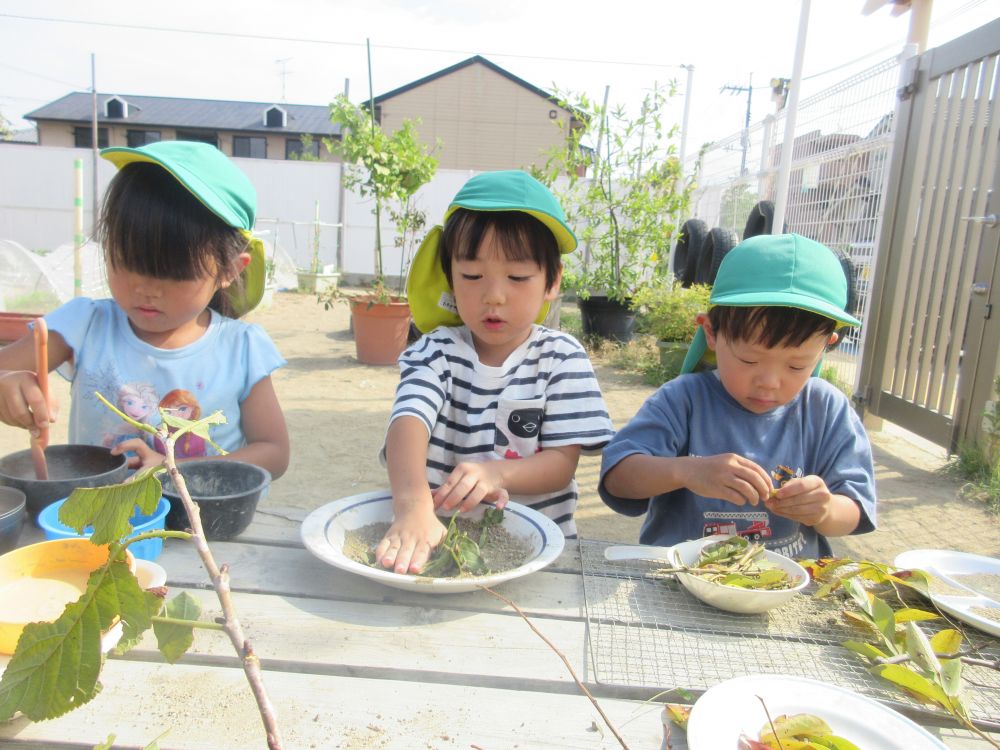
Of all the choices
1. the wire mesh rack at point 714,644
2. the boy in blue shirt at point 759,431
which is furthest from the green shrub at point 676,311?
the wire mesh rack at point 714,644

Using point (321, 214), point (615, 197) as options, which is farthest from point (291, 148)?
point (615, 197)

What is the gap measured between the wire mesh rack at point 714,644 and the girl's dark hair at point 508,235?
0.76 meters

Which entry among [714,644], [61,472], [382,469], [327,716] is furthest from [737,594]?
[382,469]

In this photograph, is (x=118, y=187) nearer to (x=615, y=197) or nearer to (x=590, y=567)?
(x=590, y=567)

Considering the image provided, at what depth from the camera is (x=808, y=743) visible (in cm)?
68

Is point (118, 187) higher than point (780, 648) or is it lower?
higher

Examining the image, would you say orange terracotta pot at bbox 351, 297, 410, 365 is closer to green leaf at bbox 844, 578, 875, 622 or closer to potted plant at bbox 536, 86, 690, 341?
potted plant at bbox 536, 86, 690, 341

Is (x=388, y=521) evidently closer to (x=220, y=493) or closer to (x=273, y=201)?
(x=220, y=493)

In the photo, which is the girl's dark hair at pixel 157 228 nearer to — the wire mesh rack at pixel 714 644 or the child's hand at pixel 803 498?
the wire mesh rack at pixel 714 644

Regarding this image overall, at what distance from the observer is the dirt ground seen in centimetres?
329

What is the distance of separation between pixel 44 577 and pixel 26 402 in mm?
458

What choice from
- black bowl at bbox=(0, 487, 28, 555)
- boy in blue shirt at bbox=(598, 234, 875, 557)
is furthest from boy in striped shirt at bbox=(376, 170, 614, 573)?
black bowl at bbox=(0, 487, 28, 555)

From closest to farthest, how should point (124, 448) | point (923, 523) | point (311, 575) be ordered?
point (311, 575) < point (124, 448) < point (923, 523)

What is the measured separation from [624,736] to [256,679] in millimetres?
450
